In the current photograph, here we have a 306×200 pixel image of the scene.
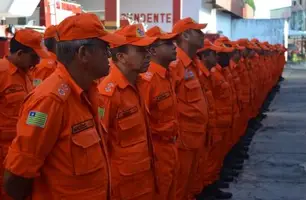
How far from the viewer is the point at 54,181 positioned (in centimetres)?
329

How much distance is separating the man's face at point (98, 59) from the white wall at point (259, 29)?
43.4m

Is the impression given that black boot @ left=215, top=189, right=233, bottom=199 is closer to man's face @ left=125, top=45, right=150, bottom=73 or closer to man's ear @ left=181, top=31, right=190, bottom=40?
man's ear @ left=181, top=31, right=190, bottom=40

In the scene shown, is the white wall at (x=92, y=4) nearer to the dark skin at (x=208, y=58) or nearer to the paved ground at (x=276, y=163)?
the paved ground at (x=276, y=163)

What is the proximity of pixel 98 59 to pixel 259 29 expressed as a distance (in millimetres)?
44247

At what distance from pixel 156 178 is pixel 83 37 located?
1719mm

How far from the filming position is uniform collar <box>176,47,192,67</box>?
21.8ft

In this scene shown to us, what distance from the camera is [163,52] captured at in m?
5.77

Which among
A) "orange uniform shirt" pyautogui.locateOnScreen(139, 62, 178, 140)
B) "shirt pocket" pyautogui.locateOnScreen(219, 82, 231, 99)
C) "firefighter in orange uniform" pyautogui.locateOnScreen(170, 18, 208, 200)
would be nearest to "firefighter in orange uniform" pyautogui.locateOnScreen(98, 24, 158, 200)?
"orange uniform shirt" pyautogui.locateOnScreen(139, 62, 178, 140)

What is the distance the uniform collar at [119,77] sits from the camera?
464 centimetres

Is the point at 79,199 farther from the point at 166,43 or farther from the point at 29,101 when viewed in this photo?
the point at 166,43

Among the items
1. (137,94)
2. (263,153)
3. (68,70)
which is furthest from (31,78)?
(263,153)

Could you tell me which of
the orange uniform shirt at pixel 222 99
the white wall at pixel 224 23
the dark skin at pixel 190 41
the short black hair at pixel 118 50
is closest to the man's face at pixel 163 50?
the dark skin at pixel 190 41

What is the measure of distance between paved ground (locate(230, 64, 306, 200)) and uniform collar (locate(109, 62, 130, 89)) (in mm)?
4230

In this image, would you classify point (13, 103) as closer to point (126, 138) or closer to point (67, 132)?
point (126, 138)
